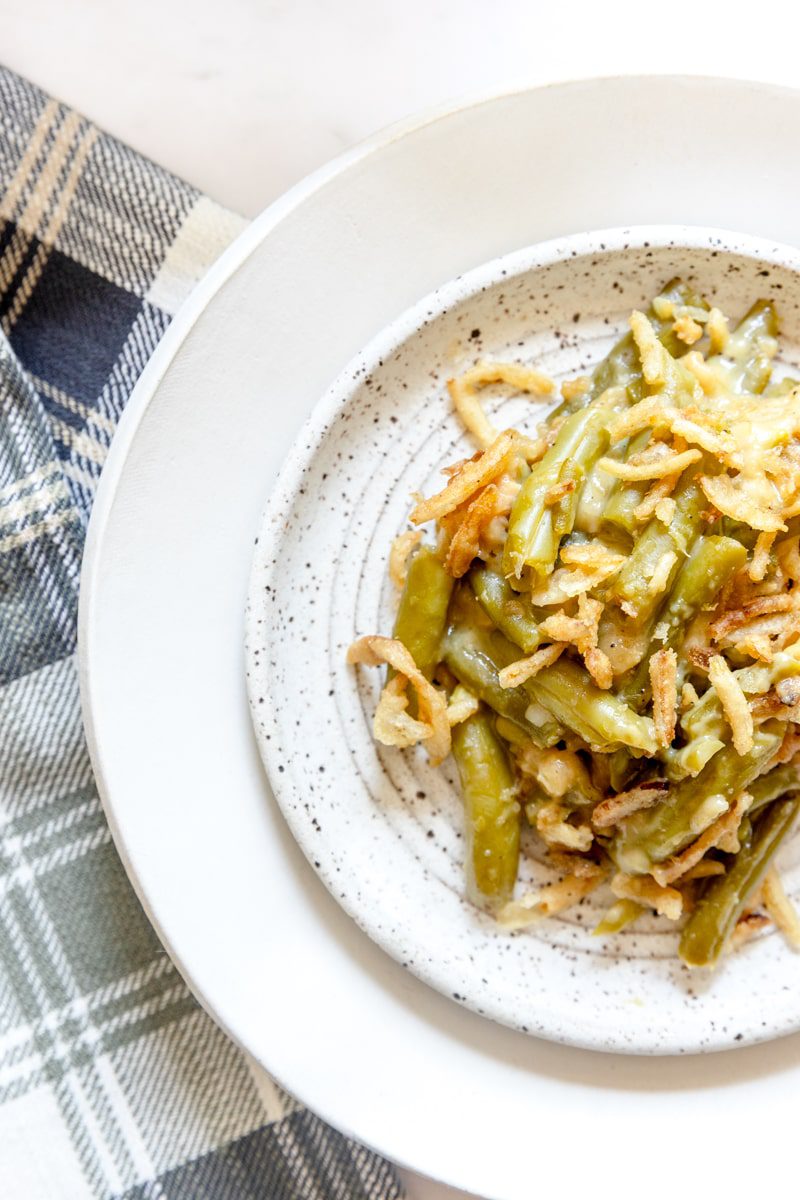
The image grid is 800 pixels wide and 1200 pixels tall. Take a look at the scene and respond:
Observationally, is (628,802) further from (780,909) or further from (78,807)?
(78,807)

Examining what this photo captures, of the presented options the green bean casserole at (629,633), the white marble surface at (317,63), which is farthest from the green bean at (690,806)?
the white marble surface at (317,63)

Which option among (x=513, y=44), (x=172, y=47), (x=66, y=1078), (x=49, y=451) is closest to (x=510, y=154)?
(x=513, y=44)

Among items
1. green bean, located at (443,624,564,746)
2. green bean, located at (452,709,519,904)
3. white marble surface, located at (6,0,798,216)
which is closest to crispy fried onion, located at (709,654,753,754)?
green bean, located at (443,624,564,746)

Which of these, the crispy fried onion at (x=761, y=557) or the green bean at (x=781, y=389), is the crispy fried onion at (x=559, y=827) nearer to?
the crispy fried onion at (x=761, y=557)

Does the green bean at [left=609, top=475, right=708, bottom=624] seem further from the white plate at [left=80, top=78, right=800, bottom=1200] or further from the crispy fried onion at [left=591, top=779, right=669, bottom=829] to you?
the white plate at [left=80, top=78, right=800, bottom=1200]

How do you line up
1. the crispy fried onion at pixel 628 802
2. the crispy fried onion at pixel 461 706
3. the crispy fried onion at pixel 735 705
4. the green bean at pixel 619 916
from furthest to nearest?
the green bean at pixel 619 916 < the crispy fried onion at pixel 461 706 < the crispy fried onion at pixel 628 802 < the crispy fried onion at pixel 735 705

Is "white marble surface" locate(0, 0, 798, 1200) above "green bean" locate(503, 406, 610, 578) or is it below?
above

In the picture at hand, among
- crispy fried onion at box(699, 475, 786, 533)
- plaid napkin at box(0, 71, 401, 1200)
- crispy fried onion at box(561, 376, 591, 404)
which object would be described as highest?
crispy fried onion at box(561, 376, 591, 404)
